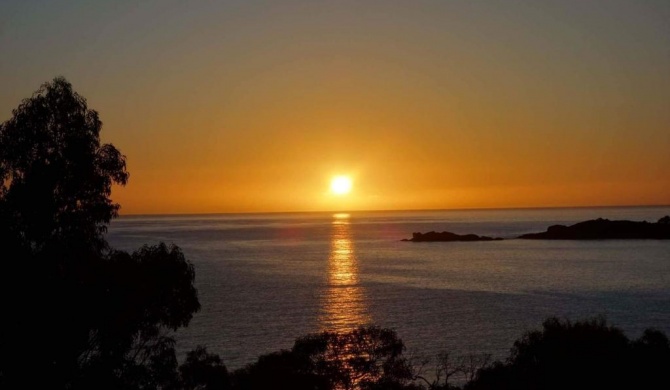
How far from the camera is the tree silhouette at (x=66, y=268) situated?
86.8ft

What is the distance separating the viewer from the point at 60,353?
27.0 metres

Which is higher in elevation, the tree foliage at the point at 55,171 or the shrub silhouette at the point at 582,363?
the tree foliage at the point at 55,171

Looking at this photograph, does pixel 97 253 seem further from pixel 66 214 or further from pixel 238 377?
pixel 238 377

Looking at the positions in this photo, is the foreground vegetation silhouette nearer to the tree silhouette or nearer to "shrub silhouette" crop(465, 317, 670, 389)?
the tree silhouette

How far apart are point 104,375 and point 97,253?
4844mm

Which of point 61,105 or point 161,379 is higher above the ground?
point 61,105

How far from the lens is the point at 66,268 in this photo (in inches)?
1084

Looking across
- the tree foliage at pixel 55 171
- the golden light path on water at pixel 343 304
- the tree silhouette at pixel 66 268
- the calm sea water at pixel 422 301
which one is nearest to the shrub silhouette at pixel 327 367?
the tree silhouette at pixel 66 268

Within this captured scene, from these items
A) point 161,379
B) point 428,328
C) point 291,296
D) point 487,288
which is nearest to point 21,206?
point 161,379

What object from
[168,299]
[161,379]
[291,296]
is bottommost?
[291,296]

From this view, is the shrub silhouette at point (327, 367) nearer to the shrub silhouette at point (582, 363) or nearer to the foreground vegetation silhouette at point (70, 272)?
the shrub silhouette at point (582, 363)

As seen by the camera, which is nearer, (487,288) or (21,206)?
(21,206)

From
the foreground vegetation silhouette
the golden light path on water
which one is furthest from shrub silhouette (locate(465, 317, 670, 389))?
the golden light path on water

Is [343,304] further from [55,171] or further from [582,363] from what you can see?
[55,171]
